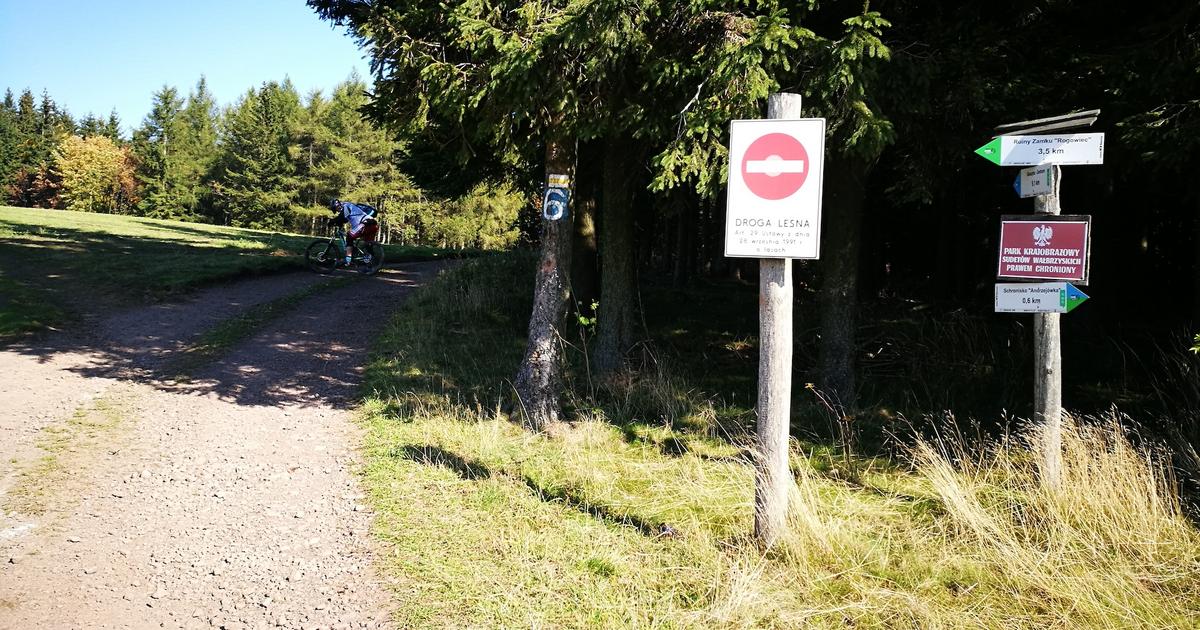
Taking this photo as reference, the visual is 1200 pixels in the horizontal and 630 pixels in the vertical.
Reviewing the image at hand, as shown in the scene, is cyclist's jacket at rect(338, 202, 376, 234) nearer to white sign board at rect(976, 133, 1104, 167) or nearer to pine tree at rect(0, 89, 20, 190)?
white sign board at rect(976, 133, 1104, 167)

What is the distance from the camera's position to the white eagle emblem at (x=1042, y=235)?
16.6ft

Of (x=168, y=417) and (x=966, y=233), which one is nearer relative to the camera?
(x=168, y=417)

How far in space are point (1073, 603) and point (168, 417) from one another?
7272mm

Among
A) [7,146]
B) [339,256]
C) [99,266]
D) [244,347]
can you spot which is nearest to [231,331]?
[244,347]

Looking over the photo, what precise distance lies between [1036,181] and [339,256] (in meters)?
16.4

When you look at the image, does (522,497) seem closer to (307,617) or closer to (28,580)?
(307,617)

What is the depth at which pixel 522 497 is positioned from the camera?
5270mm

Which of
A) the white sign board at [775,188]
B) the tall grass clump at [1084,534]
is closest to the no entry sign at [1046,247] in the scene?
the tall grass clump at [1084,534]

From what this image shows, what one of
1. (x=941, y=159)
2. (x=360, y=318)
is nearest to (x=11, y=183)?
(x=360, y=318)

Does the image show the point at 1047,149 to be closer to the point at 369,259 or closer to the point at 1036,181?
the point at 1036,181

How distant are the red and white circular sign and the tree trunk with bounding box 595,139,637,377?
477 centimetres

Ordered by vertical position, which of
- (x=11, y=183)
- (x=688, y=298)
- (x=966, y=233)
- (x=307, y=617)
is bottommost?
(x=307, y=617)

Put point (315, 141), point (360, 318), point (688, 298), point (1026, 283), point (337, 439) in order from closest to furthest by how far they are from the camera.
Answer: point (1026, 283) → point (337, 439) → point (360, 318) → point (688, 298) → point (315, 141)

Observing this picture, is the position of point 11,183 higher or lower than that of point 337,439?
higher
